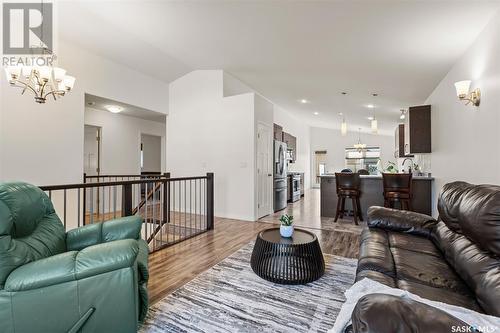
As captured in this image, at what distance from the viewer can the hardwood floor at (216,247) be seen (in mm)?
2395

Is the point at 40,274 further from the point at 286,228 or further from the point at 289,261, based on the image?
the point at 286,228

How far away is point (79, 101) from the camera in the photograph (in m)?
4.23

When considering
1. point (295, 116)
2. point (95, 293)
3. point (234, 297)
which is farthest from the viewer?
point (295, 116)

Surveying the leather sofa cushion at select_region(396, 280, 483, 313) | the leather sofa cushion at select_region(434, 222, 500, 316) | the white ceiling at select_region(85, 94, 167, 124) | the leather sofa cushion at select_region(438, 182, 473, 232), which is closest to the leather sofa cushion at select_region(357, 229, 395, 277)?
the leather sofa cushion at select_region(396, 280, 483, 313)

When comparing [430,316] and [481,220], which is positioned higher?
[481,220]

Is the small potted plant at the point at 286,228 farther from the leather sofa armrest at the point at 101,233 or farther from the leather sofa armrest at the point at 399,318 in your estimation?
the leather sofa armrest at the point at 399,318

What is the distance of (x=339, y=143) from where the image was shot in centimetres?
1202

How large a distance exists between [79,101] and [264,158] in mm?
3594

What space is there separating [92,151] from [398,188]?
6833 mm

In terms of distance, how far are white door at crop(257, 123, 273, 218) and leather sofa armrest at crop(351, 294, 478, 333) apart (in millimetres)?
4295

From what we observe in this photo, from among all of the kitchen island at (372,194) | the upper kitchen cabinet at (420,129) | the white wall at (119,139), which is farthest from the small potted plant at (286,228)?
the white wall at (119,139)

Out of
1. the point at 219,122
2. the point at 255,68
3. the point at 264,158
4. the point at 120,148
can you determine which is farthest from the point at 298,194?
the point at 120,148

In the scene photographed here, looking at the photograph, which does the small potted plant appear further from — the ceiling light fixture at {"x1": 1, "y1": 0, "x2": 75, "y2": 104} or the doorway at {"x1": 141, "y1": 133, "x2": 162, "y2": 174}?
the doorway at {"x1": 141, "y1": 133, "x2": 162, "y2": 174}

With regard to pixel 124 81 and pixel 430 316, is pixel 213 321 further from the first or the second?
pixel 124 81
